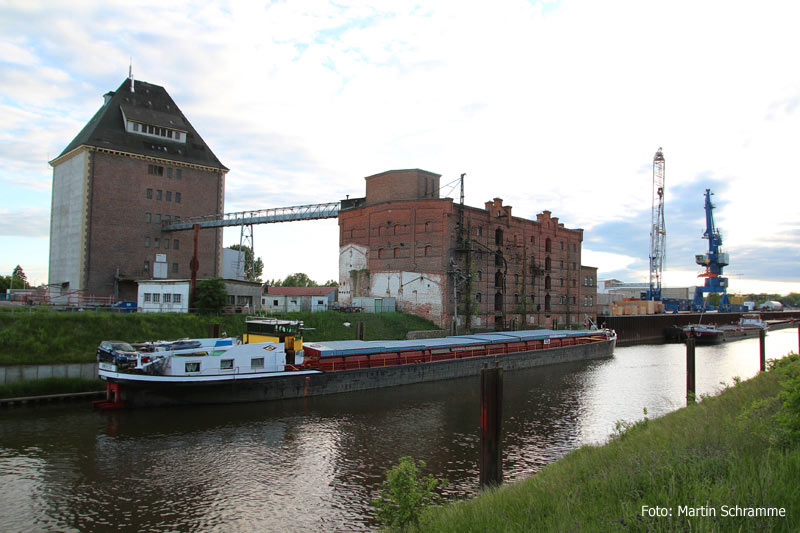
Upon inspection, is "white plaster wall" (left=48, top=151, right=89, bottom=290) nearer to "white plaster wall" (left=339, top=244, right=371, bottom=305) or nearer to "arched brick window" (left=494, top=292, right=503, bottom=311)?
"white plaster wall" (left=339, top=244, right=371, bottom=305)

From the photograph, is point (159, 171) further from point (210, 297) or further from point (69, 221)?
point (210, 297)

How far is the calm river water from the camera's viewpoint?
14469 mm

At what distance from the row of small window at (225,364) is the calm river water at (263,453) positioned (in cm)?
218

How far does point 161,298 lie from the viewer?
1660 inches

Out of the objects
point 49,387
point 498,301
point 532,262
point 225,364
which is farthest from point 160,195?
point 532,262

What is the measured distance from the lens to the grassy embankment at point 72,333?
27089 millimetres

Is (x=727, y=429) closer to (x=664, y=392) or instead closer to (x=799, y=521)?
(x=799, y=521)

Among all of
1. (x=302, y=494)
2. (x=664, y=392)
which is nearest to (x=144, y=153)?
(x=302, y=494)

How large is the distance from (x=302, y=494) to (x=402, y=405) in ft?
42.4

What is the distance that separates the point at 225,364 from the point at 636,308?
87158mm

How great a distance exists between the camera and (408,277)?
5694 cm

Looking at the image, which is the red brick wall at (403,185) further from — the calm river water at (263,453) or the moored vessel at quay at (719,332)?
the moored vessel at quay at (719,332)

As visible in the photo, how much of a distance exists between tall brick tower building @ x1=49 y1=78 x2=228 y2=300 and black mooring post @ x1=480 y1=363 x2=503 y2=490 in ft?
154

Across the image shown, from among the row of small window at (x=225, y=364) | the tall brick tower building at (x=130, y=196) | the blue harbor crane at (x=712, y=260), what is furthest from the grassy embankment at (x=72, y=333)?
the blue harbor crane at (x=712, y=260)
